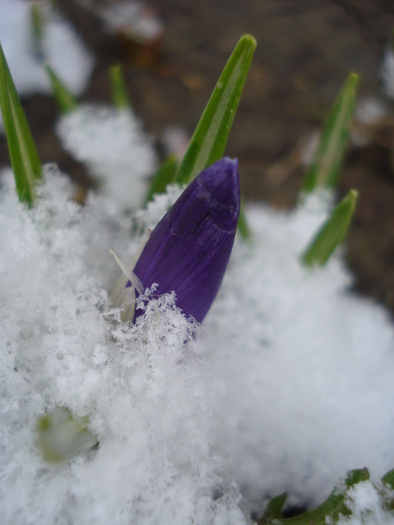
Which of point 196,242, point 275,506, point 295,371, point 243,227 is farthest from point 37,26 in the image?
point 275,506

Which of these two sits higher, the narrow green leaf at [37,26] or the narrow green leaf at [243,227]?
the narrow green leaf at [37,26]

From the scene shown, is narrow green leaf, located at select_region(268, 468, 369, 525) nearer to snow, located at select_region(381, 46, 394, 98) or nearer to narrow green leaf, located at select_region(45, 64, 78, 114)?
narrow green leaf, located at select_region(45, 64, 78, 114)

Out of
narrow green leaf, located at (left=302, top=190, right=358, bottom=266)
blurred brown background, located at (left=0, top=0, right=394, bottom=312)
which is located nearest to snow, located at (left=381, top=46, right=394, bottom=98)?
blurred brown background, located at (left=0, top=0, right=394, bottom=312)

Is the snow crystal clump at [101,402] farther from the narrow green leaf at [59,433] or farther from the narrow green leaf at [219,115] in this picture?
the narrow green leaf at [219,115]

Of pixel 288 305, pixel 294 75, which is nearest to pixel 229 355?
pixel 288 305

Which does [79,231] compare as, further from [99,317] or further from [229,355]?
[229,355]

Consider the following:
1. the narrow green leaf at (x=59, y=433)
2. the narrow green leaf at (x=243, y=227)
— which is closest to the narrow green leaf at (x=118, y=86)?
the narrow green leaf at (x=243, y=227)
